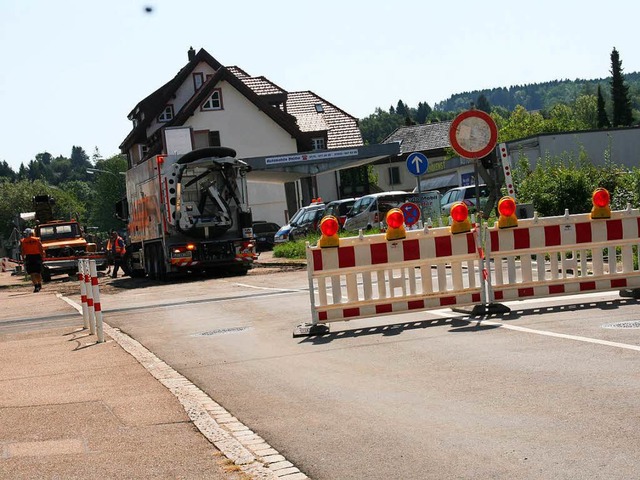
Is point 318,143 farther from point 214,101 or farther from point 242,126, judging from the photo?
point 214,101

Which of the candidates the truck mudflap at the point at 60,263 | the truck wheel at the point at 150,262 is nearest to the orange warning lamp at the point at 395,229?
the truck wheel at the point at 150,262

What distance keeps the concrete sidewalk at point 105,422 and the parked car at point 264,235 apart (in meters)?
42.4

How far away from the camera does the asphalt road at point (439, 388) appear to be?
621 cm

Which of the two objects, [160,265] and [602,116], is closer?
[160,265]

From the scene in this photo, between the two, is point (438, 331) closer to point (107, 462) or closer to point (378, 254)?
point (378, 254)

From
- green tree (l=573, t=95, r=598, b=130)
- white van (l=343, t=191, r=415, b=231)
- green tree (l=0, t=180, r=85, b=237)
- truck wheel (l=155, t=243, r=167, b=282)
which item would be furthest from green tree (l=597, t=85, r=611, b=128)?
truck wheel (l=155, t=243, r=167, b=282)

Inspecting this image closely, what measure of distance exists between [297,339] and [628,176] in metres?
14.3

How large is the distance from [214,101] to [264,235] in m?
19.9

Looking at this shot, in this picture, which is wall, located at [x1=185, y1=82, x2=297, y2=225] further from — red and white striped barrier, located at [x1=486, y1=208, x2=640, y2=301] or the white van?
red and white striped barrier, located at [x1=486, y1=208, x2=640, y2=301]

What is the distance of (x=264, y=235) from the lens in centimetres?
5662

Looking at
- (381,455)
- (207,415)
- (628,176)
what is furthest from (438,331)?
(628,176)

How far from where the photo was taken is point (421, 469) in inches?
238

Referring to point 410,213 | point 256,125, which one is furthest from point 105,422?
point 256,125

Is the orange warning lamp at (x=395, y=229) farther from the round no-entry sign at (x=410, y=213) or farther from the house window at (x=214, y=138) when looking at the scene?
the house window at (x=214, y=138)
